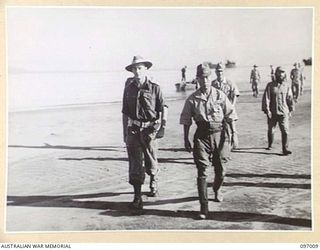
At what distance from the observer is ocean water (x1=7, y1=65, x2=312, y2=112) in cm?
426

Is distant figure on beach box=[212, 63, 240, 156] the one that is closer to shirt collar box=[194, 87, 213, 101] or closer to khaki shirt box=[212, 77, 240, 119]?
khaki shirt box=[212, 77, 240, 119]

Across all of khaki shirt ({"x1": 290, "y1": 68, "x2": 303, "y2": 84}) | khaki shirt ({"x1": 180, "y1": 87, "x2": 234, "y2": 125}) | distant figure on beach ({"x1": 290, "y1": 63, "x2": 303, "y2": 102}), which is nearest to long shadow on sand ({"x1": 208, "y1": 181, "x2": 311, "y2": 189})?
khaki shirt ({"x1": 180, "y1": 87, "x2": 234, "y2": 125})

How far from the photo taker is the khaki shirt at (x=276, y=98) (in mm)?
4598

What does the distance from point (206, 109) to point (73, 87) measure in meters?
0.88

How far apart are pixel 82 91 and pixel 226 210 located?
1220 millimetres

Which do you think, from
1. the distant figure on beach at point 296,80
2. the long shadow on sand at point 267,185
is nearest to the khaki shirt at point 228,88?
the distant figure on beach at point 296,80

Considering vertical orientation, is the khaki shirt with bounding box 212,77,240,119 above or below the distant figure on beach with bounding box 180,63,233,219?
above

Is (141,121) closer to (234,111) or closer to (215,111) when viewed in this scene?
(215,111)

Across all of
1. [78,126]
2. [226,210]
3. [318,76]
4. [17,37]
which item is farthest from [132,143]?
[318,76]

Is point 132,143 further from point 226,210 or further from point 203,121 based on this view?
point 226,210

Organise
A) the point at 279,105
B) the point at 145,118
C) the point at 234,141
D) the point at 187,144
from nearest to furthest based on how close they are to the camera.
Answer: the point at 187,144 → the point at 145,118 → the point at 234,141 → the point at 279,105

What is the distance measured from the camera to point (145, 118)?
13.9 ft

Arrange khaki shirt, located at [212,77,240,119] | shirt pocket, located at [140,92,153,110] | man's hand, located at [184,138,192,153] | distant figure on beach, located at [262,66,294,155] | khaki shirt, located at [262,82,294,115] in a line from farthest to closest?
khaki shirt, located at [262,82,294,115] < distant figure on beach, located at [262,66,294,155] < khaki shirt, located at [212,77,240,119] < shirt pocket, located at [140,92,153,110] < man's hand, located at [184,138,192,153]

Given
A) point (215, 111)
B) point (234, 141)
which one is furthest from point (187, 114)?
point (234, 141)
